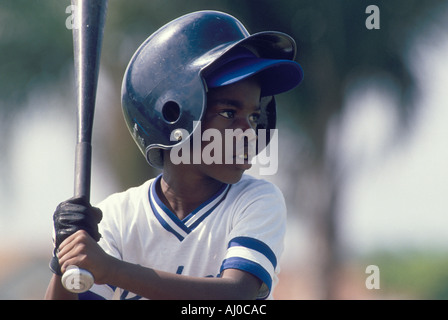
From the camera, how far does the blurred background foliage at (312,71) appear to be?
11.6 m

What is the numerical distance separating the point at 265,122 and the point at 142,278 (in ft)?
4.23

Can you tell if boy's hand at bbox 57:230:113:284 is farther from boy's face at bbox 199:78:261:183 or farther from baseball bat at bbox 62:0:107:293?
boy's face at bbox 199:78:261:183

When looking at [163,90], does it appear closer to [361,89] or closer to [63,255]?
[63,255]

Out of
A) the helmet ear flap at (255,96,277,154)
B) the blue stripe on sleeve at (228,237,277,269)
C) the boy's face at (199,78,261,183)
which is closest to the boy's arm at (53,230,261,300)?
the blue stripe on sleeve at (228,237,277,269)

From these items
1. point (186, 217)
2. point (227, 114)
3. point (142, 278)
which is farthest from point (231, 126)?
point (142, 278)

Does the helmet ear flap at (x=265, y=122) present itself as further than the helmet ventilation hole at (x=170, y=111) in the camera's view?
Yes

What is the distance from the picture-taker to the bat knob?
2.82 meters

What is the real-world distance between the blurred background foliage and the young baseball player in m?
7.71

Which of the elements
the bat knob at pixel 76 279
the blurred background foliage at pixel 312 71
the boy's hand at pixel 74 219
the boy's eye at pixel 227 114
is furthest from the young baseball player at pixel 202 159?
the blurred background foliage at pixel 312 71

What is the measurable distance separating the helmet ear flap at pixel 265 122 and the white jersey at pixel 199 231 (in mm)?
264

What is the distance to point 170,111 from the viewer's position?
11.9 feet

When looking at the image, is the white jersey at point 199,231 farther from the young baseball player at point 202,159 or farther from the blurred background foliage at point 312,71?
the blurred background foliage at point 312,71

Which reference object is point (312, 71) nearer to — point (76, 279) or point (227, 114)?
point (227, 114)

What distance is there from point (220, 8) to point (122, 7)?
162 cm
